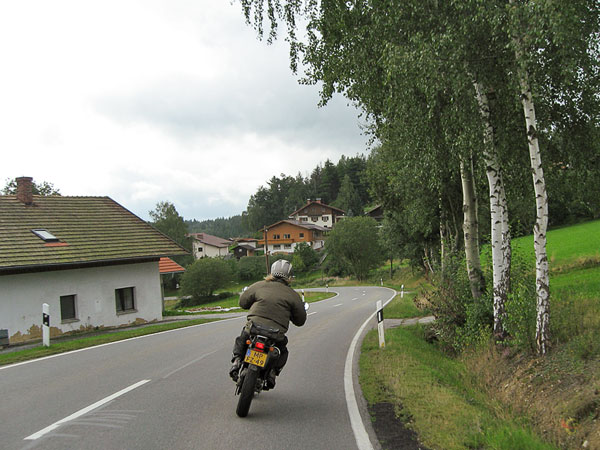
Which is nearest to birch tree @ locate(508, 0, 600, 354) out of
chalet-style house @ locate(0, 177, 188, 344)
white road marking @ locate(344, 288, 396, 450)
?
white road marking @ locate(344, 288, 396, 450)

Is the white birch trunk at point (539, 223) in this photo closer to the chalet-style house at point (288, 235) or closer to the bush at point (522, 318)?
the bush at point (522, 318)

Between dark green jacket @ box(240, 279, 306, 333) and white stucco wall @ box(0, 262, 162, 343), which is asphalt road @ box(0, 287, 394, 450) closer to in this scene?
dark green jacket @ box(240, 279, 306, 333)

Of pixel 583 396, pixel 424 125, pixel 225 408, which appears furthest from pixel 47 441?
pixel 424 125

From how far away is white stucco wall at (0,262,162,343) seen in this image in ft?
51.2

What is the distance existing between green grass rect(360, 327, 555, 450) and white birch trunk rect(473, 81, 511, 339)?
1329mm

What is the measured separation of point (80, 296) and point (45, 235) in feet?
8.91

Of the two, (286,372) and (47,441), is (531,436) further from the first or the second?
(47,441)

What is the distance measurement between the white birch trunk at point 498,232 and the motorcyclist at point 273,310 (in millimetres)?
4506

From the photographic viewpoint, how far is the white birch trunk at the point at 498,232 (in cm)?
835

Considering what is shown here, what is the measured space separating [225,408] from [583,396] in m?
4.29

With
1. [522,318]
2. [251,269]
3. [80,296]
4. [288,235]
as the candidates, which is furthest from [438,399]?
[288,235]

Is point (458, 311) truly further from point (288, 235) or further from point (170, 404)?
point (288, 235)

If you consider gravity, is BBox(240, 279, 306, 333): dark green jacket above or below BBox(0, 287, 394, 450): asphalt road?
above

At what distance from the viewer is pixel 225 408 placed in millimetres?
5656
